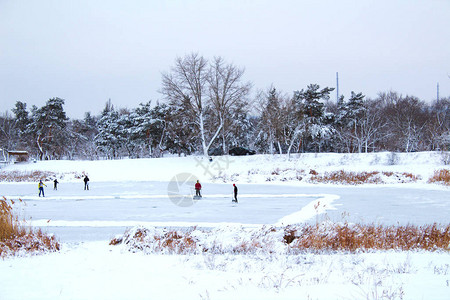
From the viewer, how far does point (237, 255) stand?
768cm

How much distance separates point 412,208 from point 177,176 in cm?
2392

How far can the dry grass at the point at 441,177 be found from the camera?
22.7 m

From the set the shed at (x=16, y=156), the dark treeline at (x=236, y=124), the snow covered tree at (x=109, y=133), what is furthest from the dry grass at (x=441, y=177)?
the snow covered tree at (x=109, y=133)

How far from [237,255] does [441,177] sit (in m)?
22.8

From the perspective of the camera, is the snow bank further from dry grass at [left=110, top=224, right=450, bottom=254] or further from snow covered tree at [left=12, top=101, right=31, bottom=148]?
snow covered tree at [left=12, top=101, right=31, bottom=148]

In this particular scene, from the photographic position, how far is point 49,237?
887 cm

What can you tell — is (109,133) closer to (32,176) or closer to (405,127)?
(32,176)

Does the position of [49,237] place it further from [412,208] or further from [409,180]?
[409,180]

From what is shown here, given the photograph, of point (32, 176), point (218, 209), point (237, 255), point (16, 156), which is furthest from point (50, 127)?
point (237, 255)

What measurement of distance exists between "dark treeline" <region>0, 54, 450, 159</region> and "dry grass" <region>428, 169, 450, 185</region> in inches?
440

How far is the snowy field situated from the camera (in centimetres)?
488

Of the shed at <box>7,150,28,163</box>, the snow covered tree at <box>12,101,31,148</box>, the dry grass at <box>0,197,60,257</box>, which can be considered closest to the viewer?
the dry grass at <box>0,197,60,257</box>

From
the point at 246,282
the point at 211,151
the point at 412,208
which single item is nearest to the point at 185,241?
the point at 246,282

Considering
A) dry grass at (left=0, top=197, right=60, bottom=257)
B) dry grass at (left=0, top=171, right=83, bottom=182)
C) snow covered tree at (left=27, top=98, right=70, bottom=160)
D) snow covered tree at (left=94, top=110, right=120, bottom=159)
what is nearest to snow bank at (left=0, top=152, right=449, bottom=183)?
dry grass at (left=0, top=171, right=83, bottom=182)
